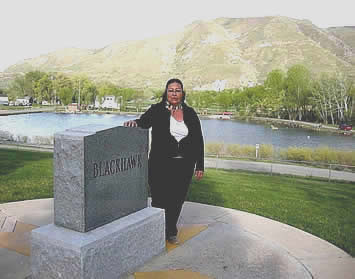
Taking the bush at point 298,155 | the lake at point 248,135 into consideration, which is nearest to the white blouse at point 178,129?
the bush at point 298,155

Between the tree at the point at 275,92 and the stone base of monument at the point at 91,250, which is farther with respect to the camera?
the tree at the point at 275,92

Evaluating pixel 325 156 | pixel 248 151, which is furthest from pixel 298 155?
pixel 248 151

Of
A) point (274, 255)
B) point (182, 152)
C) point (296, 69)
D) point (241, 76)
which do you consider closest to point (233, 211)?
point (274, 255)

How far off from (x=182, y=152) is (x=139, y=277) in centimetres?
157

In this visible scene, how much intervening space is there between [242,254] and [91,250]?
2043mm

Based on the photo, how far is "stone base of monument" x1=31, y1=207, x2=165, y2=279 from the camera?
3523mm

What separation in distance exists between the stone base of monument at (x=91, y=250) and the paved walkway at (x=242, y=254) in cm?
24

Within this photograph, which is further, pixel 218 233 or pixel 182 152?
pixel 218 233

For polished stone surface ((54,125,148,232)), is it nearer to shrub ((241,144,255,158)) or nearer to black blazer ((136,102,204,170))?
black blazer ((136,102,204,170))

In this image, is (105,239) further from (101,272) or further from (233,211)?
(233,211)

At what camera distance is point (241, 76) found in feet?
643

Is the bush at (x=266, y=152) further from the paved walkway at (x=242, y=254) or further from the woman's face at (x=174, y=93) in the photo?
the woman's face at (x=174, y=93)

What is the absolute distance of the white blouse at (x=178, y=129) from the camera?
15.8ft

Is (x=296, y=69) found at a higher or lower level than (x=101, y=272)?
higher
